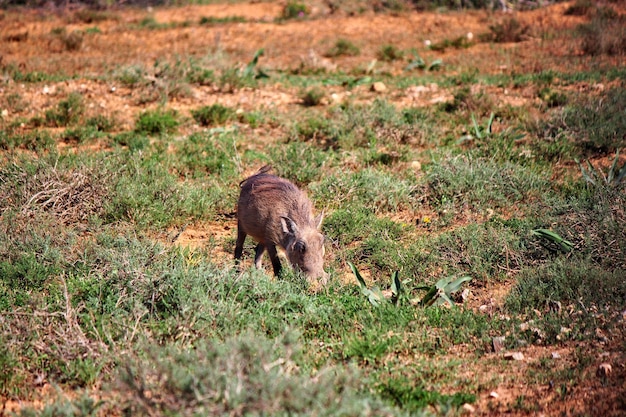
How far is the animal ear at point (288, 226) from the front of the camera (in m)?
A: 6.41

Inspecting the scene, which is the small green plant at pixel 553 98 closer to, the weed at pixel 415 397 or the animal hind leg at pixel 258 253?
the animal hind leg at pixel 258 253

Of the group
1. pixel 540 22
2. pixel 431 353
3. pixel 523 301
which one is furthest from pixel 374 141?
pixel 540 22

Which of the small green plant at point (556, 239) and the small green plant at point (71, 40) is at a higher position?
the small green plant at point (71, 40)

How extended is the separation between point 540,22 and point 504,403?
11.9 m

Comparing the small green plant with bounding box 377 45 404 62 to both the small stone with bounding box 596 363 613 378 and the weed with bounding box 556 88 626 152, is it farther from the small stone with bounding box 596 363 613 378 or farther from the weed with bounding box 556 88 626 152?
the small stone with bounding box 596 363 613 378

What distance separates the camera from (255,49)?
45.5 ft

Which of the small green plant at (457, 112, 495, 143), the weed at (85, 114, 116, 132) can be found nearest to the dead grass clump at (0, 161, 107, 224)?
the weed at (85, 114, 116, 132)

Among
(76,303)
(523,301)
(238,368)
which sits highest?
(238,368)

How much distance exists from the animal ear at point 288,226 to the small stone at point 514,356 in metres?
2.26

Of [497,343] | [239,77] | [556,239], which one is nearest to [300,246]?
[497,343]

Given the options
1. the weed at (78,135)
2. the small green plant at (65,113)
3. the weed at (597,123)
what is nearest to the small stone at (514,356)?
the weed at (597,123)

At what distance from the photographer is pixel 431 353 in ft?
16.9

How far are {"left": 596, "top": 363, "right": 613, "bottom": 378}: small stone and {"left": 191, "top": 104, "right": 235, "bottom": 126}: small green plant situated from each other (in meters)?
6.77

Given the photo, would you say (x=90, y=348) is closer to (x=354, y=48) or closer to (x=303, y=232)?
(x=303, y=232)
